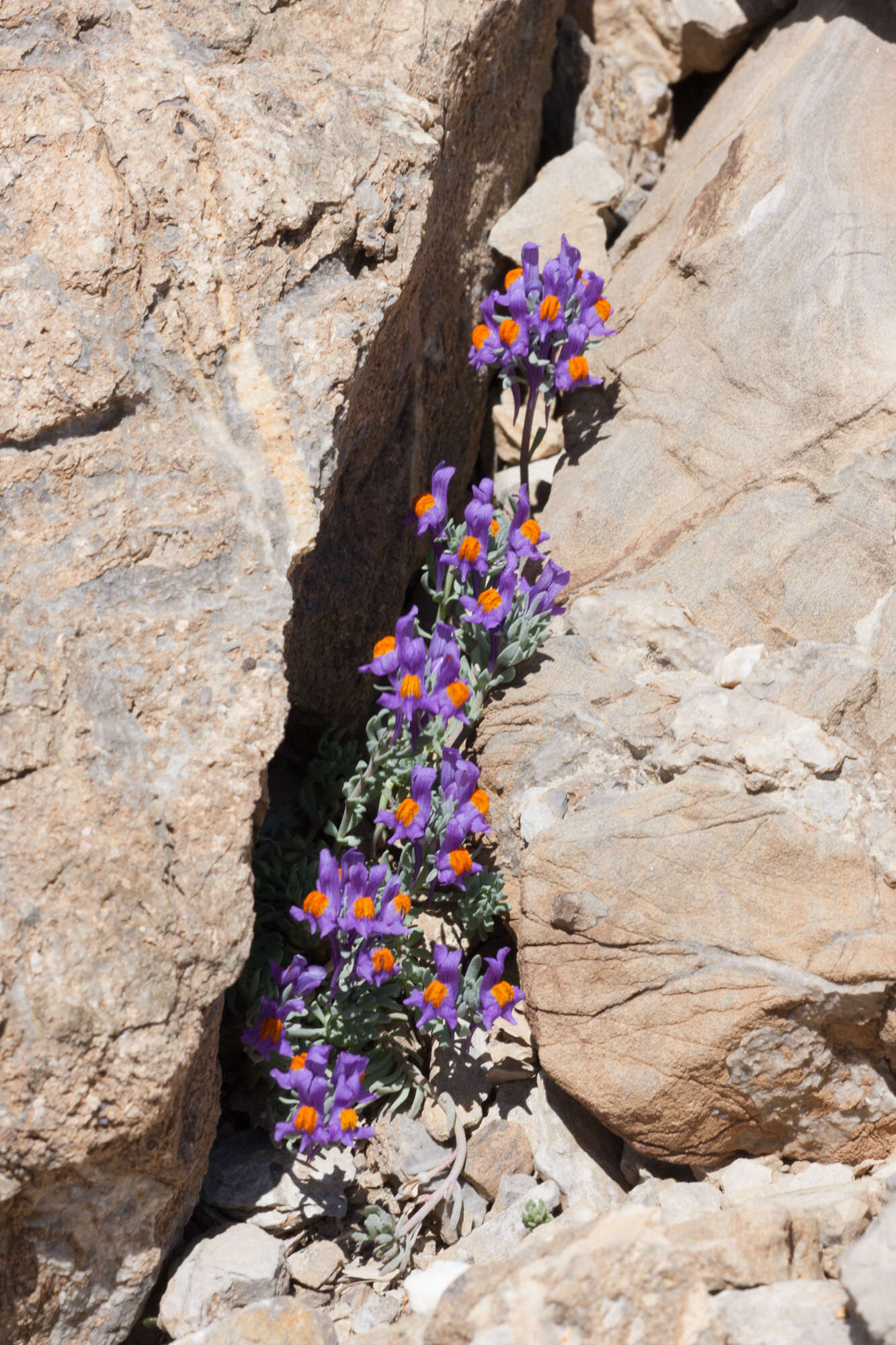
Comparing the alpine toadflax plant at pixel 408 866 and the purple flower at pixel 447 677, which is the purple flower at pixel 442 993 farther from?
the purple flower at pixel 447 677

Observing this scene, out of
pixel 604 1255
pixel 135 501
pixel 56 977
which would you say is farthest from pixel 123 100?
pixel 604 1255

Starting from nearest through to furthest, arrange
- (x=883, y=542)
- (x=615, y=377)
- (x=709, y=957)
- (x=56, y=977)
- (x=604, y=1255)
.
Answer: (x=604, y=1255)
(x=56, y=977)
(x=709, y=957)
(x=883, y=542)
(x=615, y=377)

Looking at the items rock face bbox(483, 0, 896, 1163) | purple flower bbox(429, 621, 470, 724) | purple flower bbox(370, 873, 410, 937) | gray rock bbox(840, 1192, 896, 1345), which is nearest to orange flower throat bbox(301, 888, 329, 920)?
purple flower bbox(370, 873, 410, 937)

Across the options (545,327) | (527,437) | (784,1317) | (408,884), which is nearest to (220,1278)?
(408,884)

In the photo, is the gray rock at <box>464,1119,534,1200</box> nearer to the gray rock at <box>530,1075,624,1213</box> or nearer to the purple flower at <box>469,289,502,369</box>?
the gray rock at <box>530,1075,624,1213</box>

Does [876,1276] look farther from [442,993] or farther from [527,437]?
[527,437]

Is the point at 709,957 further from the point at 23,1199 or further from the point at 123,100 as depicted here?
the point at 123,100
